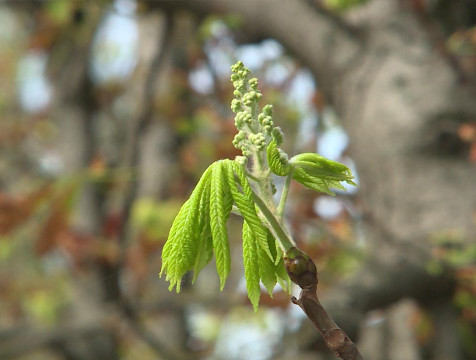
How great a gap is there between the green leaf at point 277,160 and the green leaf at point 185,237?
0.28ft

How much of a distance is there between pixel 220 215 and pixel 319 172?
0.49ft

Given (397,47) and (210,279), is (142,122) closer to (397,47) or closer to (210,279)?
(397,47)

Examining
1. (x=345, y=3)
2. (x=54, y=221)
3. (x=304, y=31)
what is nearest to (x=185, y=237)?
(x=345, y=3)

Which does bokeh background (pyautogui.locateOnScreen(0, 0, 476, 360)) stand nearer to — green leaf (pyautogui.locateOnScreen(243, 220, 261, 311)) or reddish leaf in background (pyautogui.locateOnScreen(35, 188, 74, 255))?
reddish leaf in background (pyautogui.locateOnScreen(35, 188, 74, 255))

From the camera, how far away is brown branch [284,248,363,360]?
648 mm

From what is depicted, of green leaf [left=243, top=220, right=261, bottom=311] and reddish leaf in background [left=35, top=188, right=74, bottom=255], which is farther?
reddish leaf in background [left=35, top=188, right=74, bottom=255]

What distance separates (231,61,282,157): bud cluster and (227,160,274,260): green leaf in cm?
3

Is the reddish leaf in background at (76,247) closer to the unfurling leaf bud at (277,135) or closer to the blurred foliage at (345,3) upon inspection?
the blurred foliage at (345,3)

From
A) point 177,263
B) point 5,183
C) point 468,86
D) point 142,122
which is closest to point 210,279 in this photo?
point 5,183

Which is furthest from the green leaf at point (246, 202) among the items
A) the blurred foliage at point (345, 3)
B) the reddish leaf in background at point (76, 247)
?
the reddish leaf in background at point (76, 247)

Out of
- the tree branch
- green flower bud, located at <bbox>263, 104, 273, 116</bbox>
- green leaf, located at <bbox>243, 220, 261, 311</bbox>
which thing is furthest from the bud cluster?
the tree branch

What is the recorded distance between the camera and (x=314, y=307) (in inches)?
26.7

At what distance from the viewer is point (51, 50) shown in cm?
514

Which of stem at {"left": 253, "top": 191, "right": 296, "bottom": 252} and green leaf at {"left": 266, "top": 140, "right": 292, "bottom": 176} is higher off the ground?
green leaf at {"left": 266, "top": 140, "right": 292, "bottom": 176}
